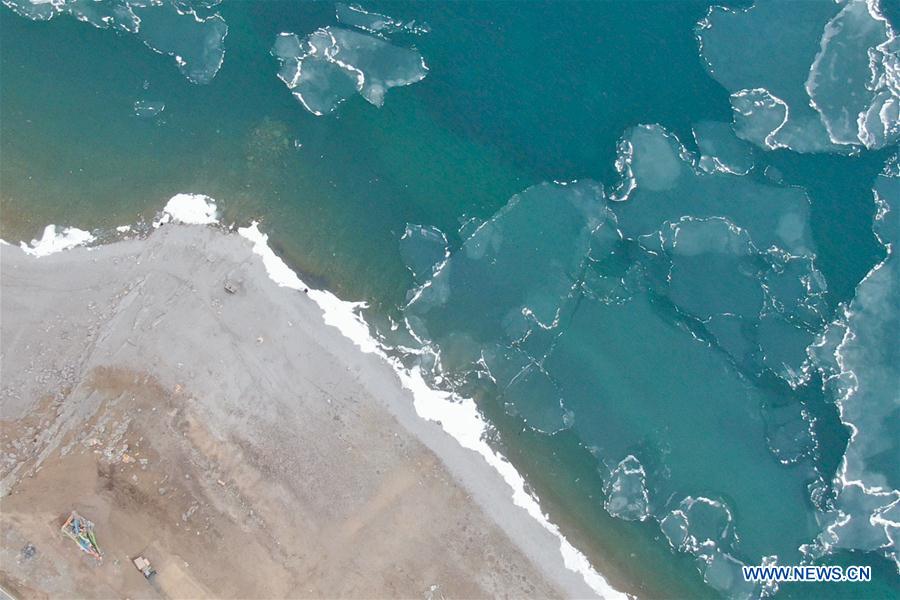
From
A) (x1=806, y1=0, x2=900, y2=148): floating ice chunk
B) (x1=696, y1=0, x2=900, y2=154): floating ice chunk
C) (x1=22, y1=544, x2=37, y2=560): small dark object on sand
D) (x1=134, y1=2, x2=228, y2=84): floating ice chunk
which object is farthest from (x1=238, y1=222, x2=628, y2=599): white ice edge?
(x1=806, y1=0, x2=900, y2=148): floating ice chunk

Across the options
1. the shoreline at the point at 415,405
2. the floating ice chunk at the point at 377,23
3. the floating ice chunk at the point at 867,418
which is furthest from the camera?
the floating ice chunk at the point at 377,23

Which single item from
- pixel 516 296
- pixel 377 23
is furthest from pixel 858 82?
pixel 377 23

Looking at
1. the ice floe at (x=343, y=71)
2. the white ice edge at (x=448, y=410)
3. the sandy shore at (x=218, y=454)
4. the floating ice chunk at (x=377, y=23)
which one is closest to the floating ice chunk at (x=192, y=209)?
the sandy shore at (x=218, y=454)

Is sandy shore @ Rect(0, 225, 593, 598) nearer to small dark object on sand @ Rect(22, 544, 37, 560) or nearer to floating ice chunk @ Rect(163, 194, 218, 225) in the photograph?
small dark object on sand @ Rect(22, 544, 37, 560)

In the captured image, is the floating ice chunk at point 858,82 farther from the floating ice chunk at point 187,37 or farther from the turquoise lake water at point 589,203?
the floating ice chunk at point 187,37

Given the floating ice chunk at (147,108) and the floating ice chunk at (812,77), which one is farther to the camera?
the floating ice chunk at (147,108)
